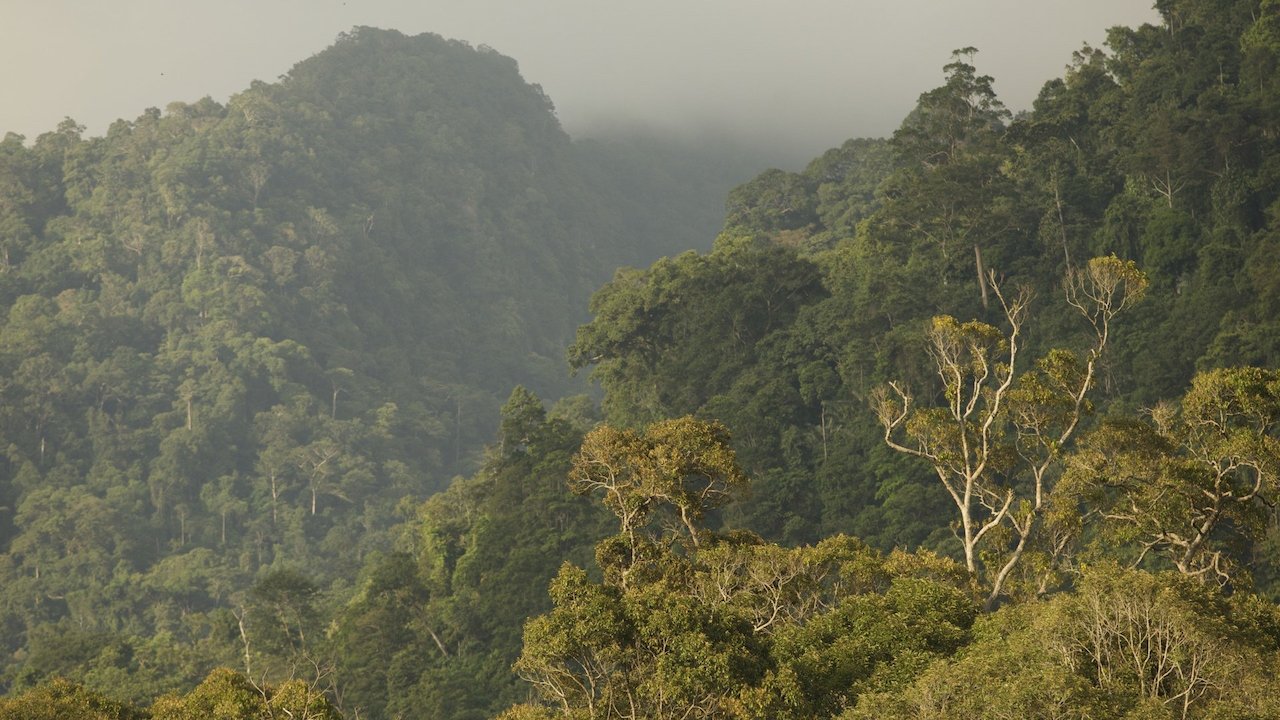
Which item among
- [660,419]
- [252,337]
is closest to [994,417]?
[660,419]

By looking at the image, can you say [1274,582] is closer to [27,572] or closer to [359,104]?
[27,572]

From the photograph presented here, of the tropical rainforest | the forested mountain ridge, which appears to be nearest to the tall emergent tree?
the tropical rainforest

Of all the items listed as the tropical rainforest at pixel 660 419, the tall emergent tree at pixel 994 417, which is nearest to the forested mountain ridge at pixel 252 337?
the tropical rainforest at pixel 660 419

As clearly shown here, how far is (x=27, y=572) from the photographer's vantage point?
84875mm

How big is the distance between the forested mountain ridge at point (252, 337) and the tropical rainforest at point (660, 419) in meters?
0.33

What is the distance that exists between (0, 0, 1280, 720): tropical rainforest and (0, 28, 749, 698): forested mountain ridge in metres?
0.33

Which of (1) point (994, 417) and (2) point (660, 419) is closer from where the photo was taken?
(1) point (994, 417)

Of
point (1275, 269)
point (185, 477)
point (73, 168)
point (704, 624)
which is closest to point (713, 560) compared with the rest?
point (704, 624)

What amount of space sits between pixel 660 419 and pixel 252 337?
2044 inches

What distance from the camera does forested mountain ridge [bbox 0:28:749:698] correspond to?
84875 mm

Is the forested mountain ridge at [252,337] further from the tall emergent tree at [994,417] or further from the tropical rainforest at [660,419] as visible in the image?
the tall emergent tree at [994,417]

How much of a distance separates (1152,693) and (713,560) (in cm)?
922

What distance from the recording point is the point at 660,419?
62688 millimetres

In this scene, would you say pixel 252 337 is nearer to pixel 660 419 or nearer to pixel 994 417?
pixel 660 419
